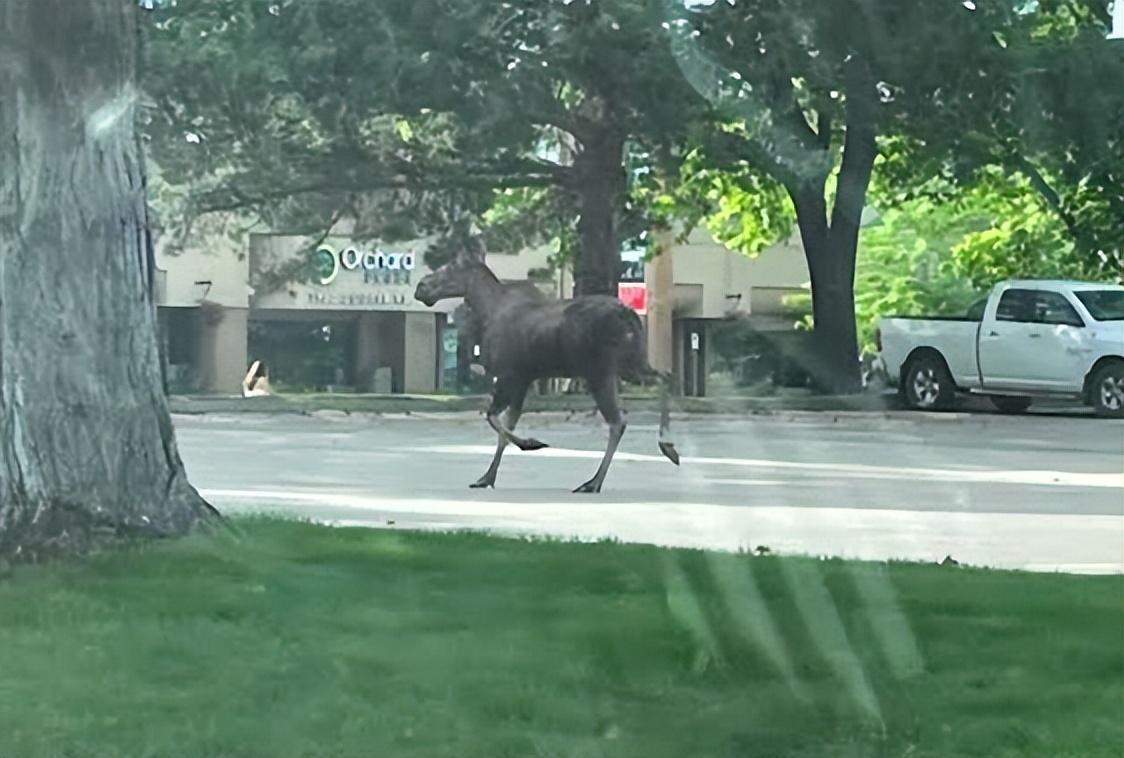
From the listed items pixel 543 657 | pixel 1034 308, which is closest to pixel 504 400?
pixel 543 657

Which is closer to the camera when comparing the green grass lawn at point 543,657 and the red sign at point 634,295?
the green grass lawn at point 543,657

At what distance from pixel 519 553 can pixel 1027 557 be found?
2553 millimetres

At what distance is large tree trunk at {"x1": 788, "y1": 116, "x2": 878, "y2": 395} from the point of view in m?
13.2

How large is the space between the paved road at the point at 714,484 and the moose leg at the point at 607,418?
0.11 metres

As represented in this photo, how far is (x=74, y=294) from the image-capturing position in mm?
8555

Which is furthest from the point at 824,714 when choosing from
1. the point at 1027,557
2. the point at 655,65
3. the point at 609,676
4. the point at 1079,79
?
the point at 1079,79

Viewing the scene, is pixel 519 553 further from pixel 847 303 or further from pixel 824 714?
pixel 847 303

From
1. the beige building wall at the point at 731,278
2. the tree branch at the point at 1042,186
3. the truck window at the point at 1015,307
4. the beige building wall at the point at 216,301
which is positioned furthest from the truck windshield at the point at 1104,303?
the beige building wall at the point at 216,301

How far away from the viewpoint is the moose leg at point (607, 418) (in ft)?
39.4

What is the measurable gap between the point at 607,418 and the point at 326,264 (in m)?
1.91

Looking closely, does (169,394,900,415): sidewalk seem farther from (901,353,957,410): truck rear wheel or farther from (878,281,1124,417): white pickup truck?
(901,353,957,410): truck rear wheel

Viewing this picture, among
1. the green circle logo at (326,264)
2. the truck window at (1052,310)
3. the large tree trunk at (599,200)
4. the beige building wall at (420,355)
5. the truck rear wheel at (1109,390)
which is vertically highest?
the large tree trunk at (599,200)

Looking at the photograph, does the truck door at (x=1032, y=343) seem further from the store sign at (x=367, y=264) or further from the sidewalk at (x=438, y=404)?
the store sign at (x=367, y=264)

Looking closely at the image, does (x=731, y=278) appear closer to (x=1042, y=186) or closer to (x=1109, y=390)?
(x=1042, y=186)
